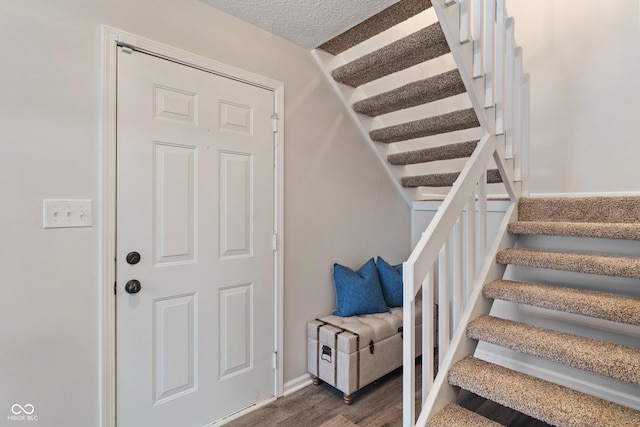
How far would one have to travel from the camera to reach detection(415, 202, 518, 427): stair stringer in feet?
4.62

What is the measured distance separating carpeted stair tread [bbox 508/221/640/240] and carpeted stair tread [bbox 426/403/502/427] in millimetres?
1041

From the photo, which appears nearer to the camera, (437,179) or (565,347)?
(565,347)

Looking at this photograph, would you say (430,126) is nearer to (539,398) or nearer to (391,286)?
(391,286)

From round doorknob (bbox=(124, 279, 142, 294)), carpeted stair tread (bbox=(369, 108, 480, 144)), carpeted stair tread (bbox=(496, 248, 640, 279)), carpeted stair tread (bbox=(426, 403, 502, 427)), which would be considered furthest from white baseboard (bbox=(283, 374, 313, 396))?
carpeted stair tread (bbox=(369, 108, 480, 144))

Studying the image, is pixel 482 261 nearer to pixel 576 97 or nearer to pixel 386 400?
pixel 386 400

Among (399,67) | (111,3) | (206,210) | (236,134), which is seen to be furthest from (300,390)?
(111,3)

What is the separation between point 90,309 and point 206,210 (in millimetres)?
685

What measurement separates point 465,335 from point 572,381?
1035 millimetres

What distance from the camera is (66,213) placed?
1354 millimetres

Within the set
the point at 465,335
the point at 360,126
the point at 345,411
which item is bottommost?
the point at 345,411

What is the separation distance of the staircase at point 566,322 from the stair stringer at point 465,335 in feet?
0.06

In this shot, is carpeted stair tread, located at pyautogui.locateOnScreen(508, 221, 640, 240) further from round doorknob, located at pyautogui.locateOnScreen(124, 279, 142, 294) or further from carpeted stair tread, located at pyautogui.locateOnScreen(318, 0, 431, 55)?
round doorknob, located at pyautogui.locateOnScreen(124, 279, 142, 294)

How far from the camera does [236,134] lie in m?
1.86

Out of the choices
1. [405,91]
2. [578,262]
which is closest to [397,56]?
[405,91]
